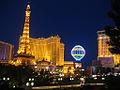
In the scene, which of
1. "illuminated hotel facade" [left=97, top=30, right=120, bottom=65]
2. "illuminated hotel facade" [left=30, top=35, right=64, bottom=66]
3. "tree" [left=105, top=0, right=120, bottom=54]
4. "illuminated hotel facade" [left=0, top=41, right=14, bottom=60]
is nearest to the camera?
"tree" [left=105, top=0, right=120, bottom=54]

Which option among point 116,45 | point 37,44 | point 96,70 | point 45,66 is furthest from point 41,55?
point 116,45

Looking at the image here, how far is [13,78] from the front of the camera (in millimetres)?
27844

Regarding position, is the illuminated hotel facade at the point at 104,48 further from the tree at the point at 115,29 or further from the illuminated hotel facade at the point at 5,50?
the tree at the point at 115,29

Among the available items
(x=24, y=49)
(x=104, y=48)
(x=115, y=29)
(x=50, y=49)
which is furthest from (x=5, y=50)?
(x=115, y=29)

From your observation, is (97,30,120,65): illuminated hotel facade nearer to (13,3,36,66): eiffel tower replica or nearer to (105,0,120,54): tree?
(13,3,36,66): eiffel tower replica

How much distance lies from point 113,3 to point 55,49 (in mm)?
77889

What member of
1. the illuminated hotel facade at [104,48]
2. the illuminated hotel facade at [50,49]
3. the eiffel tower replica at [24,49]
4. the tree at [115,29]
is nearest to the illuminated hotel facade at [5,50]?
the illuminated hotel facade at [50,49]

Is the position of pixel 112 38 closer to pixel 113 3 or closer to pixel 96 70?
pixel 113 3

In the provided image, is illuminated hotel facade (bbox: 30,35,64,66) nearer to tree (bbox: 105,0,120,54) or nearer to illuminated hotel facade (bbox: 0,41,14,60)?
illuminated hotel facade (bbox: 0,41,14,60)

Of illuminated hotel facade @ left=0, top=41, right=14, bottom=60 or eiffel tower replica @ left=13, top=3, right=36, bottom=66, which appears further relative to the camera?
illuminated hotel facade @ left=0, top=41, right=14, bottom=60

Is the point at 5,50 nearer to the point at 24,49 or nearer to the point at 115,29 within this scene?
the point at 24,49

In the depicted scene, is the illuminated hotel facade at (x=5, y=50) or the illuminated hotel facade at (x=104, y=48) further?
the illuminated hotel facade at (x=5, y=50)

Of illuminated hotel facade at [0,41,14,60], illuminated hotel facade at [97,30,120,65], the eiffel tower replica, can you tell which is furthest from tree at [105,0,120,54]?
illuminated hotel facade at [0,41,14,60]

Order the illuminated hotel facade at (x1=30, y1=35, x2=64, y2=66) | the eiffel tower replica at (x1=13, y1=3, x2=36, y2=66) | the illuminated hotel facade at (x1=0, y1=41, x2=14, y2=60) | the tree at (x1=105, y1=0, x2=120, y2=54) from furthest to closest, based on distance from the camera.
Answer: the illuminated hotel facade at (x1=0, y1=41, x2=14, y2=60)
the illuminated hotel facade at (x1=30, y1=35, x2=64, y2=66)
the eiffel tower replica at (x1=13, y1=3, x2=36, y2=66)
the tree at (x1=105, y1=0, x2=120, y2=54)
